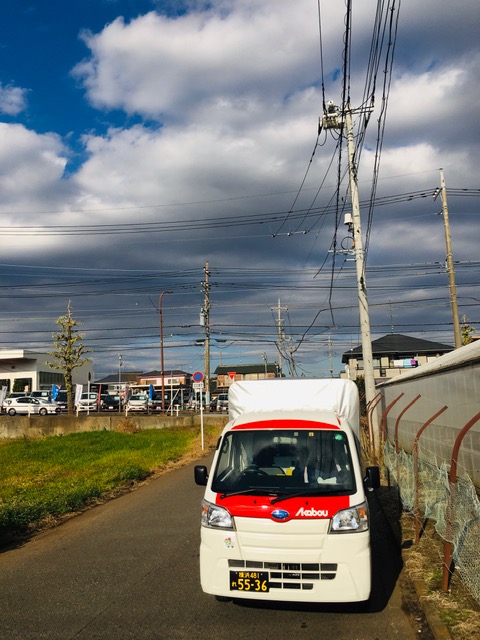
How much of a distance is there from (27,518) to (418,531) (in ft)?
20.1

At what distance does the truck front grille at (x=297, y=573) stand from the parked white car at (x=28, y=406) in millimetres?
44208

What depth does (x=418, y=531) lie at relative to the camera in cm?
681

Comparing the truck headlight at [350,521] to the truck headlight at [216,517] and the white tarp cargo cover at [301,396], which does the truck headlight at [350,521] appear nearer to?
the truck headlight at [216,517]

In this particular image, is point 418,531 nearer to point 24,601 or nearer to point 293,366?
point 24,601

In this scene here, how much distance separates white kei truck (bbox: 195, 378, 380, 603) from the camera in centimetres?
445

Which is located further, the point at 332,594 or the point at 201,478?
the point at 201,478

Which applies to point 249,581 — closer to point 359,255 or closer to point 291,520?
point 291,520

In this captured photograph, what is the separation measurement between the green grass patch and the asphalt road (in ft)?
4.56

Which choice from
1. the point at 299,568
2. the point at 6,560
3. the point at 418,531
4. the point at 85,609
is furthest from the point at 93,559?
the point at 418,531

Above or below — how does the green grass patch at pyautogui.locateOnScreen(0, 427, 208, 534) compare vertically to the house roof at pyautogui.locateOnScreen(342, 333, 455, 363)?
below

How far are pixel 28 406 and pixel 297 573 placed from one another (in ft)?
149

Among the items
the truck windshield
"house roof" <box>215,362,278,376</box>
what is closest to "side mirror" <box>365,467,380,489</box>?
the truck windshield

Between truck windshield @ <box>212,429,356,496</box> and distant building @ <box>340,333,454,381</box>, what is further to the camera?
distant building @ <box>340,333,454,381</box>

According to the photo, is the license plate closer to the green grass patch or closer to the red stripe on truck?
the red stripe on truck
